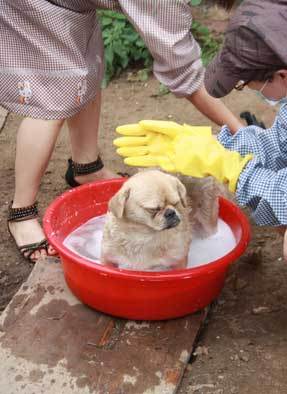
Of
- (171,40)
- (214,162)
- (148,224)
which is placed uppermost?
(171,40)

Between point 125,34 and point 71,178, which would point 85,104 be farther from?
point 125,34

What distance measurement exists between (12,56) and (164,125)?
29.6 inches

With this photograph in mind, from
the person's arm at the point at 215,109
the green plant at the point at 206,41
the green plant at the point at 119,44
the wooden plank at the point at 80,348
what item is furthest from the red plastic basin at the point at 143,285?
the green plant at the point at 206,41

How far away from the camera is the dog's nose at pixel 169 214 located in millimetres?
2277

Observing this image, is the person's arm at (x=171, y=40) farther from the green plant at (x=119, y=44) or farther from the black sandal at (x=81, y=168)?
the green plant at (x=119, y=44)

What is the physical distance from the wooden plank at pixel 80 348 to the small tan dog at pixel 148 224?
0.23 meters

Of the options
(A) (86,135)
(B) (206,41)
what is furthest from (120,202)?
(B) (206,41)

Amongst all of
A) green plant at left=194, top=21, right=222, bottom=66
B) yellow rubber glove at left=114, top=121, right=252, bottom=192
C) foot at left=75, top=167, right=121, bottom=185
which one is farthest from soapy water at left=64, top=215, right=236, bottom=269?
green plant at left=194, top=21, right=222, bottom=66

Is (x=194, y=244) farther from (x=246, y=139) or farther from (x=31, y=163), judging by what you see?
(x=31, y=163)

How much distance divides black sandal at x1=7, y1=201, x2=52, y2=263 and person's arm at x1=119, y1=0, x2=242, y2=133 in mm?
847

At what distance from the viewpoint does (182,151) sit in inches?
91.4

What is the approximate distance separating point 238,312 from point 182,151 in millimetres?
708

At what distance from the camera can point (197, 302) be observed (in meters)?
2.47

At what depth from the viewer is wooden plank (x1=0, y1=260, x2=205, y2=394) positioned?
224 cm
